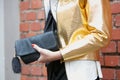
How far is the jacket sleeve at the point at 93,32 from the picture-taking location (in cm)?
116

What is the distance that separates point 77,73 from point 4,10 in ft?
4.29

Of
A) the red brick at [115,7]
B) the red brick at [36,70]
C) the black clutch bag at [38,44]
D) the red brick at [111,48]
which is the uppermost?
the red brick at [115,7]

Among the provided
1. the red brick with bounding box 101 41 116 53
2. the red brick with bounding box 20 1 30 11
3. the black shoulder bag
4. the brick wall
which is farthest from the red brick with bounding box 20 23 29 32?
the black shoulder bag

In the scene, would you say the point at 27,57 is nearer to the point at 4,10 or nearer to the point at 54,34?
the point at 54,34

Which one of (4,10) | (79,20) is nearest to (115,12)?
(79,20)

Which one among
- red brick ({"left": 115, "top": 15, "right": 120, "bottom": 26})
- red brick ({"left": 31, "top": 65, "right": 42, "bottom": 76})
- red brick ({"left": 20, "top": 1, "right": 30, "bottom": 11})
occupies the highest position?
red brick ({"left": 20, "top": 1, "right": 30, "bottom": 11})

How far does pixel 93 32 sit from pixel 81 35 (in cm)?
7

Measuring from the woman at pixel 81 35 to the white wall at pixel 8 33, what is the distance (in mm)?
1079

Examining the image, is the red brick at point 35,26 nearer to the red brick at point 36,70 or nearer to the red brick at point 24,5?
the red brick at point 24,5

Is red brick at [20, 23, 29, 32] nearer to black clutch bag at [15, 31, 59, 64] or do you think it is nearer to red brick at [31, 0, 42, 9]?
red brick at [31, 0, 42, 9]

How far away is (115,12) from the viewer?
1.63 m

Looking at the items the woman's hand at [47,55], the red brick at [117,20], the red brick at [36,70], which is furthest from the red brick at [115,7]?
the red brick at [36,70]

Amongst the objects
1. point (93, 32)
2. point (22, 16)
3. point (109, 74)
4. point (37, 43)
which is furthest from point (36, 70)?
point (93, 32)

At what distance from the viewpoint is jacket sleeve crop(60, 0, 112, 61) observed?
3.80ft
